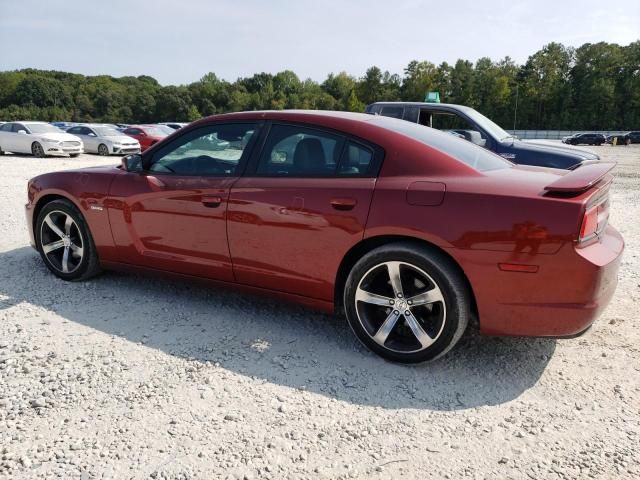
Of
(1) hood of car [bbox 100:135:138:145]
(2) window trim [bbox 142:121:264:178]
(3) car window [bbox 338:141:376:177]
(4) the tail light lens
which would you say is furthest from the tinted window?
(1) hood of car [bbox 100:135:138:145]

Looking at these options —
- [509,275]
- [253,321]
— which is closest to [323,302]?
[253,321]

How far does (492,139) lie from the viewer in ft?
25.0

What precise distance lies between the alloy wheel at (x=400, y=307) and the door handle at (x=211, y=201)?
3.89 feet

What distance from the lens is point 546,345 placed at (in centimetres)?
329

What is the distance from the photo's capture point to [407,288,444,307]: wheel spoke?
2.81 meters

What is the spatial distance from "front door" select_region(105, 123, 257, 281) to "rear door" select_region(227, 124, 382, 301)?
0.16 meters

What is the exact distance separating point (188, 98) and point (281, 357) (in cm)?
11839

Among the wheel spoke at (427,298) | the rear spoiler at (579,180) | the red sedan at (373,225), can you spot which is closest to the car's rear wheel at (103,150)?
the red sedan at (373,225)

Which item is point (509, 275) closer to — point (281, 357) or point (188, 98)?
point (281, 357)

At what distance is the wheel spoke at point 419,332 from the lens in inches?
113

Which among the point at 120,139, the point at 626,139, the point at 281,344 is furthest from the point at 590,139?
the point at 281,344

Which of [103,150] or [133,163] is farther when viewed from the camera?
[103,150]

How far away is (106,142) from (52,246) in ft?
63.6

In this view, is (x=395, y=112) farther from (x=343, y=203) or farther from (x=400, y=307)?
(x=400, y=307)
